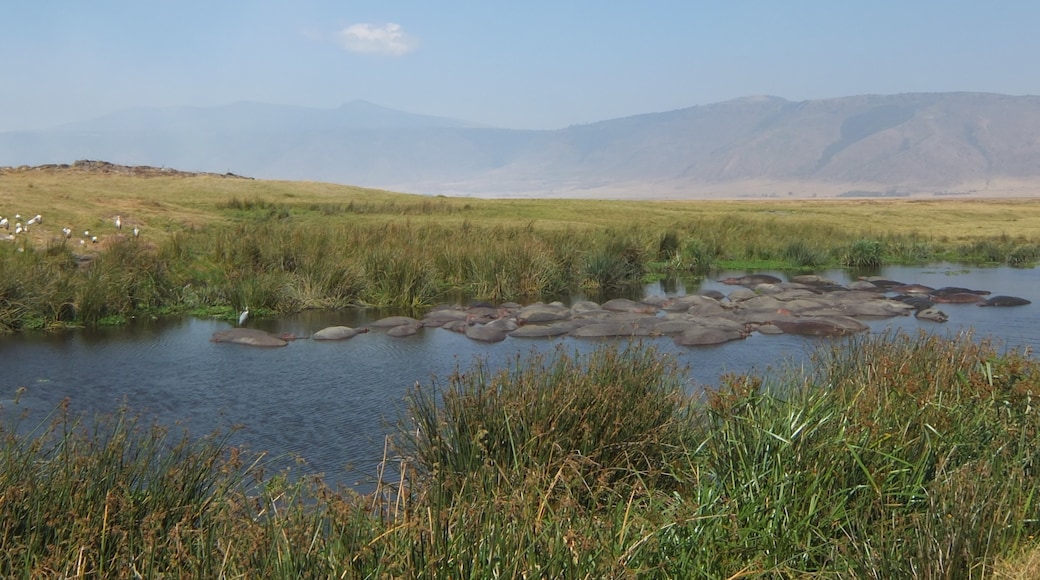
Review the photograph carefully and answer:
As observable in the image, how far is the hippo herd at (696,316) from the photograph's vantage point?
14.5 metres

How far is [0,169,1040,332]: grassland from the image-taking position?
1675cm

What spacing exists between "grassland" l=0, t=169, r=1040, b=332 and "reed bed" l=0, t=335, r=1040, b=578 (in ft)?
35.6

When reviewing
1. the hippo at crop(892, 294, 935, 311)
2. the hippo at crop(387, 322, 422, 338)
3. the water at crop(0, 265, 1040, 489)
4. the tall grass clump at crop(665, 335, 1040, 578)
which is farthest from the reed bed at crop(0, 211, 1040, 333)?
the tall grass clump at crop(665, 335, 1040, 578)

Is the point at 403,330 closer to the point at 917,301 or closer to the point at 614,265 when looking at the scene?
the point at 614,265

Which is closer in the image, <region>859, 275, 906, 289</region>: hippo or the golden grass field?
<region>859, 275, 906, 289</region>: hippo

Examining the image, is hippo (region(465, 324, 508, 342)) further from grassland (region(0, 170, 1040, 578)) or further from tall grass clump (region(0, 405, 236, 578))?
tall grass clump (region(0, 405, 236, 578))

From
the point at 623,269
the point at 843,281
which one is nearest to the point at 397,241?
the point at 623,269

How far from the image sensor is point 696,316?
16281 millimetres

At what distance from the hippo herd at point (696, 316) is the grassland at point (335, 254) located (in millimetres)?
2462

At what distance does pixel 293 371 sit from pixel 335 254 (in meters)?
7.71

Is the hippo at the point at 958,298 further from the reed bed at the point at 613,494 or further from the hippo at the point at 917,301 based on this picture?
the reed bed at the point at 613,494

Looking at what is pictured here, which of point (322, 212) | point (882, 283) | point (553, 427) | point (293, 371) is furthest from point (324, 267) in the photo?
point (322, 212)

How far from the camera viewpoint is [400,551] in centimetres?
397

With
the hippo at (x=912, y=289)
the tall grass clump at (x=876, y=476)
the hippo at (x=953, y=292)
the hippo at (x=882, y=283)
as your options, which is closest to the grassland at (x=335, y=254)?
the hippo at (x=882, y=283)
